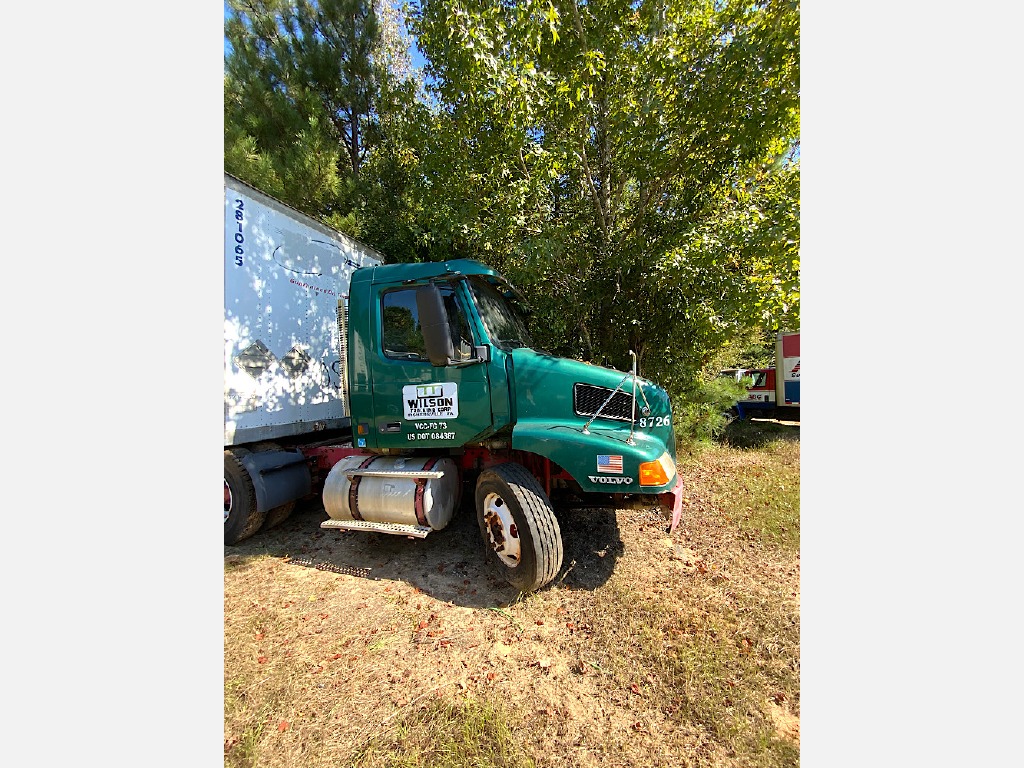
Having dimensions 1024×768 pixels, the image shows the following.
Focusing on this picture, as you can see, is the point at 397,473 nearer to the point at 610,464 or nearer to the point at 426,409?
the point at 426,409

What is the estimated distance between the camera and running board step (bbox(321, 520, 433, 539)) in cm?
371

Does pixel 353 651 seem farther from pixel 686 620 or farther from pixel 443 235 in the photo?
pixel 443 235

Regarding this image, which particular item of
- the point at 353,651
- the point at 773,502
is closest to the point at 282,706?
the point at 353,651

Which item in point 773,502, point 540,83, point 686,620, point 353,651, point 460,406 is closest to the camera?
point 353,651

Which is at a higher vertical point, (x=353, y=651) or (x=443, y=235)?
(x=443, y=235)

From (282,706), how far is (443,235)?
184 inches

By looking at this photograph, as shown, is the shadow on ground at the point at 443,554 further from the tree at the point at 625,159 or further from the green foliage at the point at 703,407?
the green foliage at the point at 703,407

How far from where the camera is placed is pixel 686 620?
311 cm

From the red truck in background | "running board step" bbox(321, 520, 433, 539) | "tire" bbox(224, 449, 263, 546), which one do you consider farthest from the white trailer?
the red truck in background

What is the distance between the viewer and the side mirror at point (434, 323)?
11.4ft

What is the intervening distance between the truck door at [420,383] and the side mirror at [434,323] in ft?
0.49

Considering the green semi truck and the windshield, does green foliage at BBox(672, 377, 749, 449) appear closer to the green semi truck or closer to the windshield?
the green semi truck

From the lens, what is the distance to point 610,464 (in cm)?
329

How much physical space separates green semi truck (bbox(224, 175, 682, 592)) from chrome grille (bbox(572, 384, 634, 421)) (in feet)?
0.03
